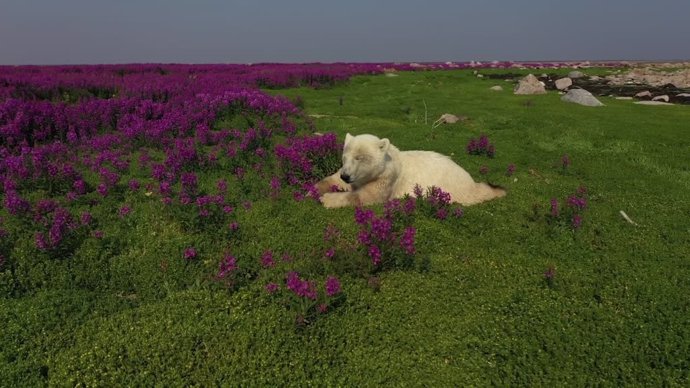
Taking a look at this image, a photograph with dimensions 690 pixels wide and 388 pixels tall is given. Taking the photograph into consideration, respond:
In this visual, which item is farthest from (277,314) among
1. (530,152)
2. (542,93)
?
(542,93)

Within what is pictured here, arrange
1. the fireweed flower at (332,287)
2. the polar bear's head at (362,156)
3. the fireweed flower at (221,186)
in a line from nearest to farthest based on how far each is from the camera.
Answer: the fireweed flower at (332,287)
the polar bear's head at (362,156)
the fireweed flower at (221,186)

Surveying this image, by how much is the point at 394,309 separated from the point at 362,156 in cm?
334

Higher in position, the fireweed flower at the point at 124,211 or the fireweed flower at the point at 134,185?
the fireweed flower at the point at 134,185

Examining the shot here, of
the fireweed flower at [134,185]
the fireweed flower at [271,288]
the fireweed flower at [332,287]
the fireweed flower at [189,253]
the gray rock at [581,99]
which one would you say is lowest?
the fireweed flower at [271,288]

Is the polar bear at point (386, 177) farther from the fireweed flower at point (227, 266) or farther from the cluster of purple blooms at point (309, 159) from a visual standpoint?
the fireweed flower at point (227, 266)

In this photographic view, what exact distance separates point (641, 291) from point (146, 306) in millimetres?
7622

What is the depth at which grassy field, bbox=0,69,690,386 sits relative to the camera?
5.28 metres

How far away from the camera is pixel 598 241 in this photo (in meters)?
8.29

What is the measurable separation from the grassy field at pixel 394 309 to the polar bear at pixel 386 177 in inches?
19.5

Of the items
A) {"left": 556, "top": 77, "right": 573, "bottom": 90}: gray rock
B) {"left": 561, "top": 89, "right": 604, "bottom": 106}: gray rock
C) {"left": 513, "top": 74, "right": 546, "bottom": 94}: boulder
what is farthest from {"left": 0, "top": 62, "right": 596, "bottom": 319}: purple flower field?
{"left": 556, "top": 77, "right": 573, "bottom": 90}: gray rock

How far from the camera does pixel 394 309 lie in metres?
6.23

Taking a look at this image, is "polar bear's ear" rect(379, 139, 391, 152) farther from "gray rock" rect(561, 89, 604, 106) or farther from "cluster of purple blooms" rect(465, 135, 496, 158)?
"gray rock" rect(561, 89, 604, 106)

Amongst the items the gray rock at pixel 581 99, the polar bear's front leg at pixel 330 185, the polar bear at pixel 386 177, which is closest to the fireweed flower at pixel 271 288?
the polar bear at pixel 386 177

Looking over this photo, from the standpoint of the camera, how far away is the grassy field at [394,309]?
528cm
